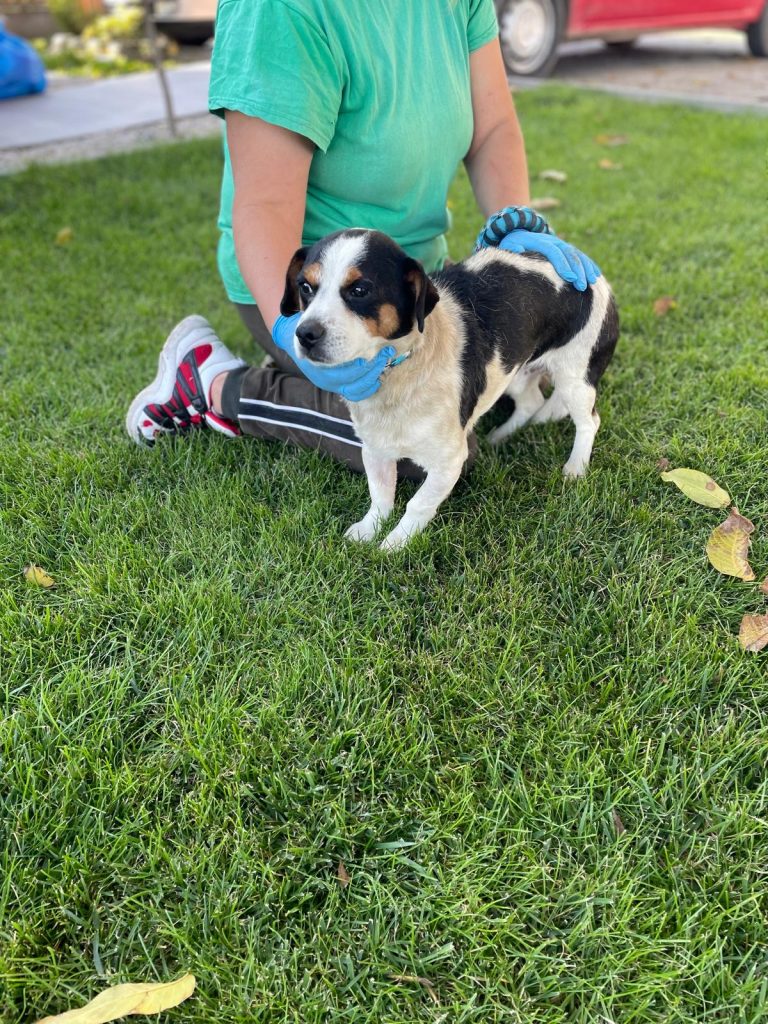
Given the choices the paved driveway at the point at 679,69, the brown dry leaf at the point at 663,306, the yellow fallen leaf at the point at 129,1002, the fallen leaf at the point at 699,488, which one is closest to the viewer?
the yellow fallen leaf at the point at 129,1002

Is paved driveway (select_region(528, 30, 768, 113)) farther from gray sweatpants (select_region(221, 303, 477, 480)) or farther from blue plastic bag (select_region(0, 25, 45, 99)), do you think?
gray sweatpants (select_region(221, 303, 477, 480))

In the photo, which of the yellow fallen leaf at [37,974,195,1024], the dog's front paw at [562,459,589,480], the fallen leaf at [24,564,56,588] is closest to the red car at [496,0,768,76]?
the dog's front paw at [562,459,589,480]

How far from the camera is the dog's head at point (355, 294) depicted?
188 centimetres

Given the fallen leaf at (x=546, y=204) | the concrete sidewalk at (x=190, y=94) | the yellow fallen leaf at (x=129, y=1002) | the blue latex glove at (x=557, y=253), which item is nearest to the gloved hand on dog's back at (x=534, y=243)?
the blue latex glove at (x=557, y=253)

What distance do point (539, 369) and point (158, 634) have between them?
158cm

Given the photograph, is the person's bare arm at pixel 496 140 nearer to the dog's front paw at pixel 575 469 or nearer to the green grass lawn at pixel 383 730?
the green grass lawn at pixel 383 730

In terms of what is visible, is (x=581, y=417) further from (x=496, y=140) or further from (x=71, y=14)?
(x=71, y=14)

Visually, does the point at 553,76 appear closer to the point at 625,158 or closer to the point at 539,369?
the point at 625,158

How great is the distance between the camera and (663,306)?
3.63m

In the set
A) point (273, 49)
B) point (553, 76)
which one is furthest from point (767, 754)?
point (553, 76)

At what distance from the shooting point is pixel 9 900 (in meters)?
1.41

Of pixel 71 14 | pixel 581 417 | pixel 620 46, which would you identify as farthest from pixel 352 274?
pixel 71 14

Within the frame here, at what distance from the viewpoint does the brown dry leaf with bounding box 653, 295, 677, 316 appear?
3615 mm

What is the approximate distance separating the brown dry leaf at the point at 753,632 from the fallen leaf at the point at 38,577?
1.85m
